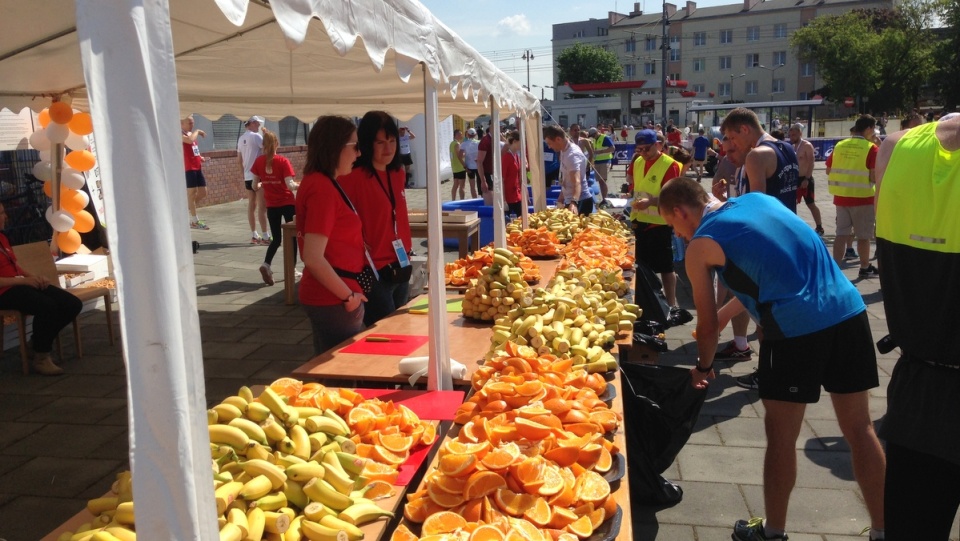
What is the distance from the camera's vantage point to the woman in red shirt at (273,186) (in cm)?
820

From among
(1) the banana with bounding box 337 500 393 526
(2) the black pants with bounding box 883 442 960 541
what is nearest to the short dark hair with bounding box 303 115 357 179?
(1) the banana with bounding box 337 500 393 526

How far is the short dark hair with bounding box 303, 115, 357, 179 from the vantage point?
3.56m

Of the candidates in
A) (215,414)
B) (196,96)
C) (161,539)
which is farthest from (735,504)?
(196,96)

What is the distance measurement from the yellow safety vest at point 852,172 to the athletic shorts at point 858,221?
0.19 m

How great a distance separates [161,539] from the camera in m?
1.27

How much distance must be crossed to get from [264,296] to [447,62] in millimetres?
5500

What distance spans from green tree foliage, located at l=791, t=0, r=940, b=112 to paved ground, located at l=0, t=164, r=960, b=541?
55.8 m

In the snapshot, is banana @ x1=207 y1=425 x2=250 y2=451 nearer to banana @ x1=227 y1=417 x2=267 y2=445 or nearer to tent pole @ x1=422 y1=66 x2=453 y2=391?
banana @ x1=227 y1=417 x2=267 y2=445

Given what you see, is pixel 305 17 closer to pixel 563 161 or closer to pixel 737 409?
pixel 737 409

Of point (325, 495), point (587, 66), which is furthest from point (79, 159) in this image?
point (587, 66)

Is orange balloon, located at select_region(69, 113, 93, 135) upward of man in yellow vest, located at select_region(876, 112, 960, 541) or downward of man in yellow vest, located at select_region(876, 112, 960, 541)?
upward

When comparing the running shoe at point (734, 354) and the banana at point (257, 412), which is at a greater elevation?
the banana at point (257, 412)

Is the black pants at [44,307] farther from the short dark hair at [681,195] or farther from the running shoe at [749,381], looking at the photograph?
the running shoe at [749,381]

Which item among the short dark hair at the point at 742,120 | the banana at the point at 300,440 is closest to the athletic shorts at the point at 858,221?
the short dark hair at the point at 742,120
